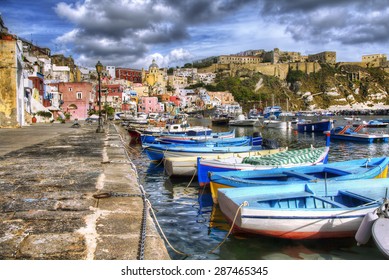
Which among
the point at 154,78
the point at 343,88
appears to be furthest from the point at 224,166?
the point at 343,88

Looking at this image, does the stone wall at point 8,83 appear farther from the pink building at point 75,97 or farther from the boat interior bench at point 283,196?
the pink building at point 75,97

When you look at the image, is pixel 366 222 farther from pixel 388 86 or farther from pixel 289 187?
pixel 388 86

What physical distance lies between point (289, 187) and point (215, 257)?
262 cm

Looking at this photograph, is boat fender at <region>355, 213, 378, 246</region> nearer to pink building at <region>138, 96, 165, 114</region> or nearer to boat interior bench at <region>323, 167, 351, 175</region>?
boat interior bench at <region>323, 167, 351, 175</region>

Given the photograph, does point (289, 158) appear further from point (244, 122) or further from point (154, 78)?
point (154, 78)

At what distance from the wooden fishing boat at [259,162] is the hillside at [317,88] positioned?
132 metres

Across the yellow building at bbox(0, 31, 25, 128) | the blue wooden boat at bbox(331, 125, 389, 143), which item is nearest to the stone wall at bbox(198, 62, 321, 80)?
the blue wooden boat at bbox(331, 125, 389, 143)

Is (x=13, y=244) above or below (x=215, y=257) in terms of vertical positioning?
above

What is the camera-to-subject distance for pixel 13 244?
4.55m

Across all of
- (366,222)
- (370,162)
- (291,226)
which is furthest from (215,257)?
(370,162)

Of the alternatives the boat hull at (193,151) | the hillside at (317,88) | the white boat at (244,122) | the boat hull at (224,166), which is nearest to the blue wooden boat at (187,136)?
the boat hull at (193,151)

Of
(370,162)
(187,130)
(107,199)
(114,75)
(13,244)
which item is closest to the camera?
(13,244)

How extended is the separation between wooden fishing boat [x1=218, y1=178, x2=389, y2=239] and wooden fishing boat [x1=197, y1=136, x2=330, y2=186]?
12.4 ft

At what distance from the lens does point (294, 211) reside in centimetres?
731
